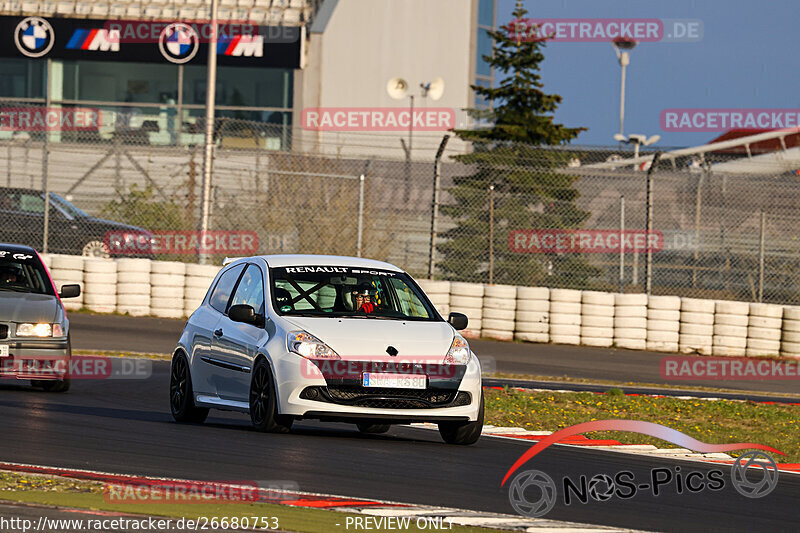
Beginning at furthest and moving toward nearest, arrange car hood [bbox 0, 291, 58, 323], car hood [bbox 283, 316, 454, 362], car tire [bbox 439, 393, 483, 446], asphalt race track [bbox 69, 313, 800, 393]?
asphalt race track [bbox 69, 313, 800, 393]
car hood [bbox 0, 291, 58, 323]
car tire [bbox 439, 393, 483, 446]
car hood [bbox 283, 316, 454, 362]

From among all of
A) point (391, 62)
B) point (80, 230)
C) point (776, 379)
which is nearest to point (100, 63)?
point (391, 62)

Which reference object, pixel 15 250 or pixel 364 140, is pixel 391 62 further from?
pixel 15 250

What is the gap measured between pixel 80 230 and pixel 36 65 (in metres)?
18.9

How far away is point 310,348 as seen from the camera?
968cm

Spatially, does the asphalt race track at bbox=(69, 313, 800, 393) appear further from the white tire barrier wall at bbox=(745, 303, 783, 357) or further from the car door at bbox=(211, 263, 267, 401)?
the car door at bbox=(211, 263, 267, 401)

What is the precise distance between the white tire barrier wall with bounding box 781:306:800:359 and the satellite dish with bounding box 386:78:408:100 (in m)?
24.0

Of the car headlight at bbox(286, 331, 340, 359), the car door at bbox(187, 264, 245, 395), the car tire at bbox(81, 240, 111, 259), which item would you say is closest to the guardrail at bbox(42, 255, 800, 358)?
the car tire at bbox(81, 240, 111, 259)

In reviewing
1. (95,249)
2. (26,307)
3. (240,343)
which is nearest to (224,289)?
(240,343)

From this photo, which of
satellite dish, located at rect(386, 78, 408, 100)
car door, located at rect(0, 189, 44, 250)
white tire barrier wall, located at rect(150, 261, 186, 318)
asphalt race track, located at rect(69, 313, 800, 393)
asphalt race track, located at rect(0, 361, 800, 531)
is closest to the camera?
asphalt race track, located at rect(0, 361, 800, 531)

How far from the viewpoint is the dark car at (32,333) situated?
13.0 m

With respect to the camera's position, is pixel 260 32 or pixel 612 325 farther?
pixel 260 32

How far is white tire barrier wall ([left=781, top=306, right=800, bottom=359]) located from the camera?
21.1 m

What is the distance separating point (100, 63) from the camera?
42.9 metres

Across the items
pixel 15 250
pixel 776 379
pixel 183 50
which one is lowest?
pixel 776 379
